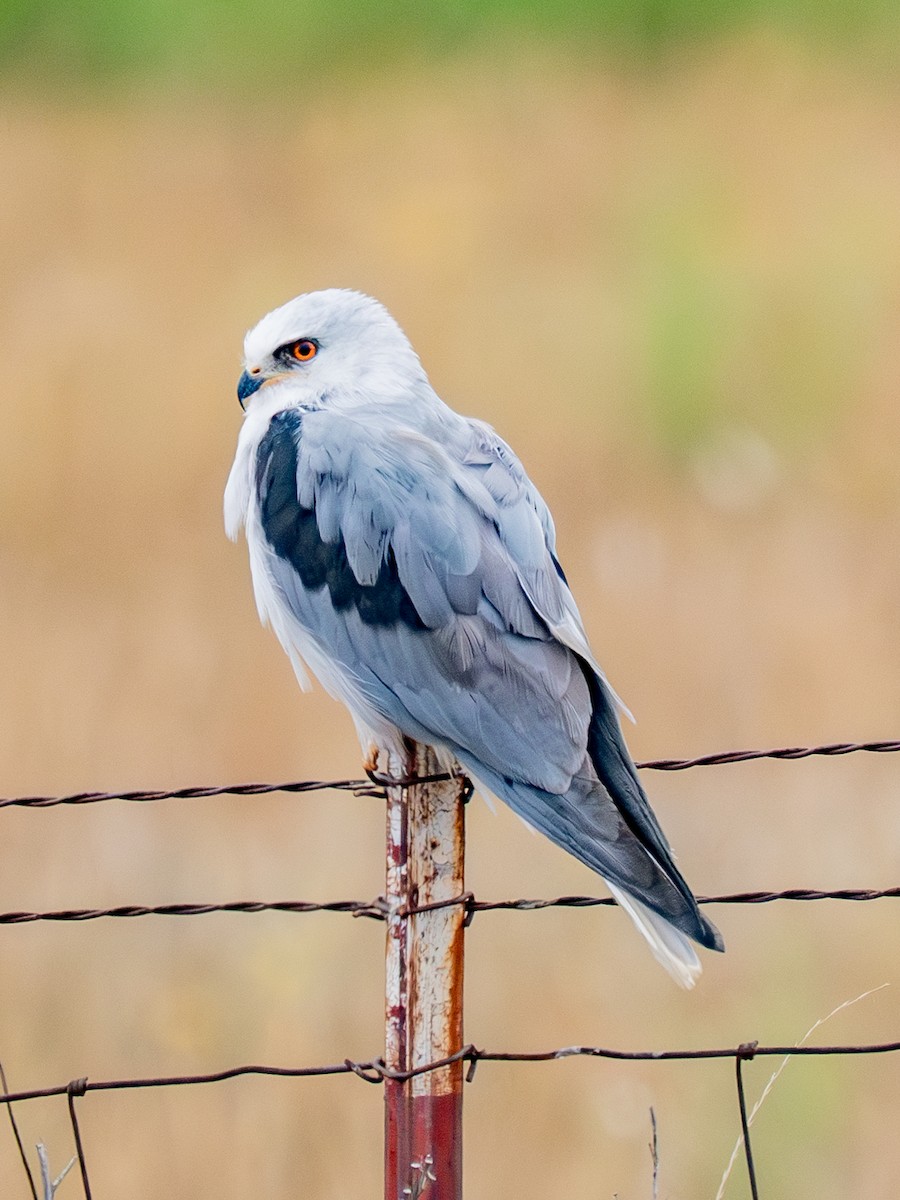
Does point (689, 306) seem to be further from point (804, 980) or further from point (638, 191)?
point (804, 980)

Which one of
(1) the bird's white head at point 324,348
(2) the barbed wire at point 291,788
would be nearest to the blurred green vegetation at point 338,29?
(1) the bird's white head at point 324,348

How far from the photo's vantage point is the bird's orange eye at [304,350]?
→ 3.87 meters

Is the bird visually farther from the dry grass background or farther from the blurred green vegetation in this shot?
the blurred green vegetation

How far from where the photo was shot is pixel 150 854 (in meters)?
5.09

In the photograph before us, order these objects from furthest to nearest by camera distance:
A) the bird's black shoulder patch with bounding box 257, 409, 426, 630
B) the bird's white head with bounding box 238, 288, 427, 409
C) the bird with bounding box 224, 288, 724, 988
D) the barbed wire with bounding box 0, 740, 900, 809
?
the bird's white head with bounding box 238, 288, 427, 409, the bird's black shoulder patch with bounding box 257, 409, 426, 630, the bird with bounding box 224, 288, 724, 988, the barbed wire with bounding box 0, 740, 900, 809

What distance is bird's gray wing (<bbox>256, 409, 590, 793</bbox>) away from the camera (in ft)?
10.2

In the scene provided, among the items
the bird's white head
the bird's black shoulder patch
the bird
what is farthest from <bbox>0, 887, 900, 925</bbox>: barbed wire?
the bird's white head

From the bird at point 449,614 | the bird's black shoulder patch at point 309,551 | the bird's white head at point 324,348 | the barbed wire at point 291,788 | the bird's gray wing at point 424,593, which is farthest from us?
the bird's white head at point 324,348

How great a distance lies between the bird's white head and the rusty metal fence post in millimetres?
1495

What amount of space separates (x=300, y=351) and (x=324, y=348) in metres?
0.06

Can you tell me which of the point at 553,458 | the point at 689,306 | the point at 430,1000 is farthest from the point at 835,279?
the point at 430,1000

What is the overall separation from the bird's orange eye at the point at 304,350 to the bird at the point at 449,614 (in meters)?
0.25

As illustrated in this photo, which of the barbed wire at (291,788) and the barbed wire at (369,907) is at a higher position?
the barbed wire at (291,788)

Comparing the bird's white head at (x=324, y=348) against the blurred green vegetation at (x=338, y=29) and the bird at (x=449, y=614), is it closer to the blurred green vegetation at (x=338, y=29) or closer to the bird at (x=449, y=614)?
the bird at (x=449, y=614)
